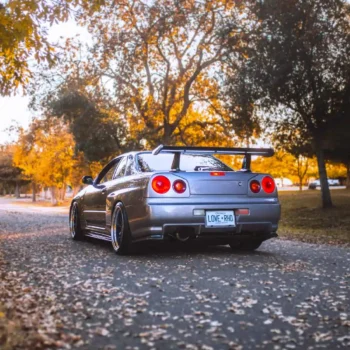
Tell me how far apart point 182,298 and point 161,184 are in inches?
99.2

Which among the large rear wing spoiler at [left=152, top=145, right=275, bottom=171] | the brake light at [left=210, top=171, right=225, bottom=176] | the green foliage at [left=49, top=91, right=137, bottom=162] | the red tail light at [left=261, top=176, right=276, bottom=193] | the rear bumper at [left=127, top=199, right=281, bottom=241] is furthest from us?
the green foliage at [left=49, top=91, right=137, bottom=162]

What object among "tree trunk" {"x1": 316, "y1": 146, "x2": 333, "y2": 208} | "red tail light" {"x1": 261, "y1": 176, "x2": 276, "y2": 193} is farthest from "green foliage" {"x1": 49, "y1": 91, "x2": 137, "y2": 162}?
"red tail light" {"x1": 261, "y1": 176, "x2": 276, "y2": 193}

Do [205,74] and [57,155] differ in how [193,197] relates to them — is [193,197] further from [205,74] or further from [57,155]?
[57,155]

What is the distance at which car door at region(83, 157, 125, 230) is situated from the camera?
851 cm

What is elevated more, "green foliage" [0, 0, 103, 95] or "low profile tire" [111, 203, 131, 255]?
"green foliage" [0, 0, 103, 95]

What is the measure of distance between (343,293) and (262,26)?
17.0 m

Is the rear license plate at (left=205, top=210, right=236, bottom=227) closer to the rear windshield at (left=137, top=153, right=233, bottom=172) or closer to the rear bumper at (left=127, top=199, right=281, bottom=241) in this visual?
the rear bumper at (left=127, top=199, right=281, bottom=241)

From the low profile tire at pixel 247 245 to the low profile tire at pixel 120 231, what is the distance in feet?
6.04

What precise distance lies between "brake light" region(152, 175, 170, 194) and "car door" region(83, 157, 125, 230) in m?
1.77

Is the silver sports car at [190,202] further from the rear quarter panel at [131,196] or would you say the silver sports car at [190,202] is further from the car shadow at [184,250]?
the car shadow at [184,250]

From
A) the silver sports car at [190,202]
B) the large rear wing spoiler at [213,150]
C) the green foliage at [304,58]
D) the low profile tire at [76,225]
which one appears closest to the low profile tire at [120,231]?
the silver sports car at [190,202]

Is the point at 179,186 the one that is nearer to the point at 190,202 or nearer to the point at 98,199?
the point at 190,202

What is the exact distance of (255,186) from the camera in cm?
726

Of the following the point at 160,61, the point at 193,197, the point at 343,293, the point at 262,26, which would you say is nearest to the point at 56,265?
the point at 193,197
